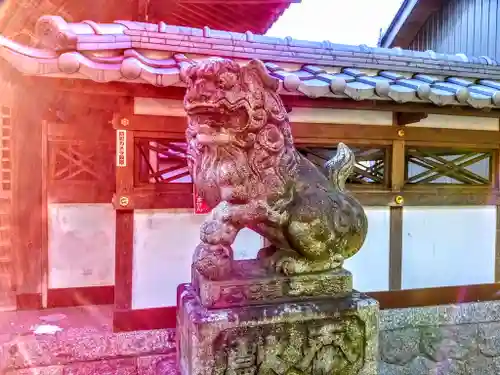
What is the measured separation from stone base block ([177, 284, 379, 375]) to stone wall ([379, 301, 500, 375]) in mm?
1895

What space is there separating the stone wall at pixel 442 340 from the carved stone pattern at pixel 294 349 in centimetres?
190

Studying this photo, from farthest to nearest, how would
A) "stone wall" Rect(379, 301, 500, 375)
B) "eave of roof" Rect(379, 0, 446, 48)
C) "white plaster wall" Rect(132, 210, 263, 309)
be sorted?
"eave of roof" Rect(379, 0, 446, 48) → "stone wall" Rect(379, 301, 500, 375) → "white plaster wall" Rect(132, 210, 263, 309)

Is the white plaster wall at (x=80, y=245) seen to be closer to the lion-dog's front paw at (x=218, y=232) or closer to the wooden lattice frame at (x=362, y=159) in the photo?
the wooden lattice frame at (x=362, y=159)

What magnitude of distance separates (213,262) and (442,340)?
139 inches

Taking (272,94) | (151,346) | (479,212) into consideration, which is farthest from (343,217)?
(479,212)

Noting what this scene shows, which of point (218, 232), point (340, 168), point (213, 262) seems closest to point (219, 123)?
point (218, 232)

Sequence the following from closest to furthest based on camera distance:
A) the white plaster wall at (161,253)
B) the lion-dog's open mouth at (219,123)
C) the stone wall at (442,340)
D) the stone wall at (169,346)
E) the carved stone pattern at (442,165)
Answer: the lion-dog's open mouth at (219,123) < the stone wall at (169,346) < the white plaster wall at (161,253) < the stone wall at (442,340) < the carved stone pattern at (442,165)

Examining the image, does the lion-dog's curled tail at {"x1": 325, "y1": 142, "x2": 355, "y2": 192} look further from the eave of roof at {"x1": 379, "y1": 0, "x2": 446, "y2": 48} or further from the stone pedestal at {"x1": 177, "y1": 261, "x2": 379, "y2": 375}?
the eave of roof at {"x1": 379, "y1": 0, "x2": 446, "y2": 48}

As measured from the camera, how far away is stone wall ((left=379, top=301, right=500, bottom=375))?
475 centimetres

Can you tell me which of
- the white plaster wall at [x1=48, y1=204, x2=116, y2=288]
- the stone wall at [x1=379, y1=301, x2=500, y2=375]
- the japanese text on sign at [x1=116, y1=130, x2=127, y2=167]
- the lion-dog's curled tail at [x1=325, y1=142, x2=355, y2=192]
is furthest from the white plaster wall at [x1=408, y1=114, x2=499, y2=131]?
the white plaster wall at [x1=48, y1=204, x2=116, y2=288]

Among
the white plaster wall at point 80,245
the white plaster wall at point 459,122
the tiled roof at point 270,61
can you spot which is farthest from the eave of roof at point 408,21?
the white plaster wall at point 80,245

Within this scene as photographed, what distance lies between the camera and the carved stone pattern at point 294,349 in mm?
2738

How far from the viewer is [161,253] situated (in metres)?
4.35

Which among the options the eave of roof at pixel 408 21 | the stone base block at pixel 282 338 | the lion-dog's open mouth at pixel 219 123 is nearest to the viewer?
the lion-dog's open mouth at pixel 219 123
